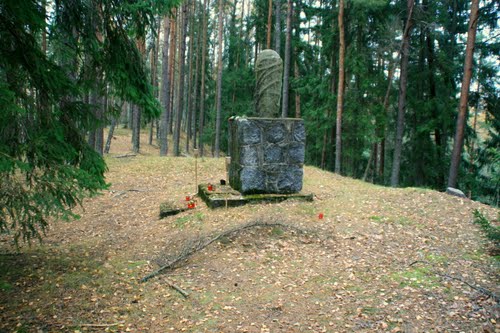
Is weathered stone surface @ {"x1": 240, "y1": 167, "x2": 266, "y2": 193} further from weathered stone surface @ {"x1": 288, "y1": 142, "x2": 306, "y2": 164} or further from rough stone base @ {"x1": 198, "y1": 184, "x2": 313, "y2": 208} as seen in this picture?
weathered stone surface @ {"x1": 288, "y1": 142, "x2": 306, "y2": 164}

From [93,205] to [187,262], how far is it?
175 inches

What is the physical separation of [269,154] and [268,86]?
155 centimetres

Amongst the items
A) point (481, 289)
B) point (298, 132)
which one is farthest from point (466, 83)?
point (481, 289)

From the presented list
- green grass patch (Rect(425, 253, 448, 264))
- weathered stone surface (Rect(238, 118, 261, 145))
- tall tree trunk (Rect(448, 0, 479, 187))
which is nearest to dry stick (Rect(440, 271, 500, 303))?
green grass patch (Rect(425, 253, 448, 264))

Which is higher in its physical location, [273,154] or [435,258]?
[273,154]

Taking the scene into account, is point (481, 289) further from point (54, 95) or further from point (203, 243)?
point (54, 95)

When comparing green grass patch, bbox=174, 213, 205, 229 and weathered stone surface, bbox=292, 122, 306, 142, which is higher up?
weathered stone surface, bbox=292, 122, 306, 142

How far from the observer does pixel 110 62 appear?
14.3ft

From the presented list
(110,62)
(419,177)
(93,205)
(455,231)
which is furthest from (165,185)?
(419,177)

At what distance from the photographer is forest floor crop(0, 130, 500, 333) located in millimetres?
3592

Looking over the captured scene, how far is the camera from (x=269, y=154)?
23.3 feet

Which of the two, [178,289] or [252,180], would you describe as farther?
[252,180]

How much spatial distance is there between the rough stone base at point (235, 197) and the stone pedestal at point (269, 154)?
0.14 metres

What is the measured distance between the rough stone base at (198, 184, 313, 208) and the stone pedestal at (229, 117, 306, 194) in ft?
0.47
